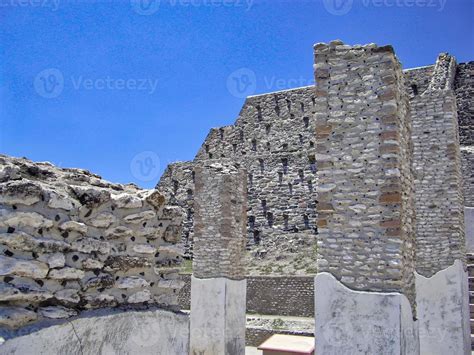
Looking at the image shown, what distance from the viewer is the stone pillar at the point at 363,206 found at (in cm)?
595

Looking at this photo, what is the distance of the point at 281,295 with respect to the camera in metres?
17.3

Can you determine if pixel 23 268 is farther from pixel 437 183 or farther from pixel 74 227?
pixel 437 183

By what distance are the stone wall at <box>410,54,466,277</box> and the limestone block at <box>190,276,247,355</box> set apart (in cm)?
432

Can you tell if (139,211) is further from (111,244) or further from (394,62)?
(394,62)

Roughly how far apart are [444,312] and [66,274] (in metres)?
7.81

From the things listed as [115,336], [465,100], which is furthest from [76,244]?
[465,100]

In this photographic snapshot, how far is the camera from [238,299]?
460 inches

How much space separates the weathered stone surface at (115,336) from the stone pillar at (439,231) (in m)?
6.54

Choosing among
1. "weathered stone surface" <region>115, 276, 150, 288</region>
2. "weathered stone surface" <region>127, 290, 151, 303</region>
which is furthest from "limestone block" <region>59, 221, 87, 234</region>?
"weathered stone surface" <region>127, 290, 151, 303</region>

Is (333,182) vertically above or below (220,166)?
below

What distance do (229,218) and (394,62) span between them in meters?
6.32

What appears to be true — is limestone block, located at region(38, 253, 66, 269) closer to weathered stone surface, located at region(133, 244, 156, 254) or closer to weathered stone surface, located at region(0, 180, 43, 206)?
weathered stone surface, located at region(0, 180, 43, 206)

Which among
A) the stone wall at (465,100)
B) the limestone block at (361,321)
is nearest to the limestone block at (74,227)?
the limestone block at (361,321)

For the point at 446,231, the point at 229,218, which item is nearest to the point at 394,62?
the point at 446,231
